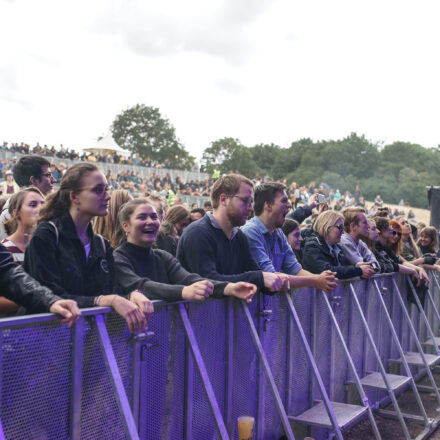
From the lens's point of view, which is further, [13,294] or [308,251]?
[308,251]

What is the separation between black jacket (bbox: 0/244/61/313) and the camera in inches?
112

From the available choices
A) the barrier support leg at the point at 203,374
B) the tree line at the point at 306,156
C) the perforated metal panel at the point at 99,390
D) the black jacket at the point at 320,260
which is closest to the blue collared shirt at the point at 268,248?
the black jacket at the point at 320,260

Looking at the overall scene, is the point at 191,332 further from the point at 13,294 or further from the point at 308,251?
the point at 308,251

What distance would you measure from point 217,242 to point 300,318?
124 cm

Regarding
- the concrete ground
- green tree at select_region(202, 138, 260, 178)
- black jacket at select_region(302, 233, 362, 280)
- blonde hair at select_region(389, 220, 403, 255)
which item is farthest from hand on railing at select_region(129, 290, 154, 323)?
green tree at select_region(202, 138, 260, 178)

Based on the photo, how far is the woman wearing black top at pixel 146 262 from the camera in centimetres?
371

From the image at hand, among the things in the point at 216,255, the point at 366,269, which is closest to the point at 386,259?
the point at 366,269

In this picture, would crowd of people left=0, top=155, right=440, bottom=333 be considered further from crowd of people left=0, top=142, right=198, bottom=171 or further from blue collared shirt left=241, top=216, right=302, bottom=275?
crowd of people left=0, top=142, right=198, bottom=171

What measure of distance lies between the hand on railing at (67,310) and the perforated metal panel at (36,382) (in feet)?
0.23

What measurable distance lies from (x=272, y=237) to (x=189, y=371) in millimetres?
1863

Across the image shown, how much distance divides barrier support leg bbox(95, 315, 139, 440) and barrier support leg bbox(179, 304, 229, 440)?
0.59 metres

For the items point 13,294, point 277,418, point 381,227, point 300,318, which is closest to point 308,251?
point 300,318

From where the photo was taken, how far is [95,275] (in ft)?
11.3

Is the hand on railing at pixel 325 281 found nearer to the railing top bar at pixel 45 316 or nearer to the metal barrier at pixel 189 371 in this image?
the metal barrier at pixel 189 371
